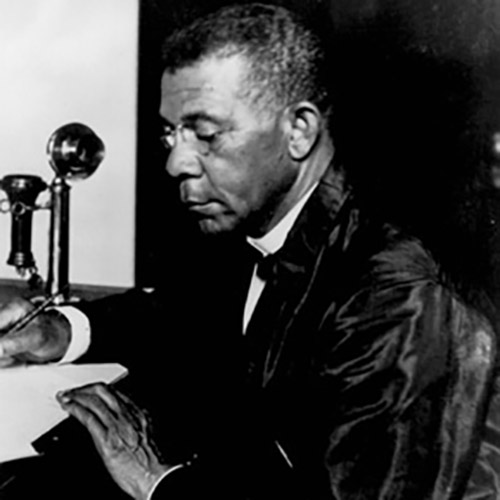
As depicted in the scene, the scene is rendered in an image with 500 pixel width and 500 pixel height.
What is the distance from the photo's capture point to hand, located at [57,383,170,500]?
0.95m

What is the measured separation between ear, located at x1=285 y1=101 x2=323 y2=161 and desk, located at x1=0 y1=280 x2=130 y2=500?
46cm

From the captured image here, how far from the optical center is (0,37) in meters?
1.63

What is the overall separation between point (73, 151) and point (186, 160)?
1.40ft

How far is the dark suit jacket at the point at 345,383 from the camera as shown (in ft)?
2.87

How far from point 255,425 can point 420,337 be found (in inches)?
9.8

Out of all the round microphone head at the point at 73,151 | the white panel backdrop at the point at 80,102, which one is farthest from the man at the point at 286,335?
the white panel backdrop at the point at 80,102

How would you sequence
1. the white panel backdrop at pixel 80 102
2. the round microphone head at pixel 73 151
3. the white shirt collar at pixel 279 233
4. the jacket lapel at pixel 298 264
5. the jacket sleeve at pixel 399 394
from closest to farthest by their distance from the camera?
the jacket sleeve at pixel 399 394
the jacket lapel at pixel 298 264
the white shirt collar at pixel 279 233
the round microphone head at pixel 73 151
the white panel backdrop at pixel 80 102

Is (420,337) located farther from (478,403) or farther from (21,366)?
(21,366)

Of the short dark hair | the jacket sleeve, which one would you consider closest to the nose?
the short dark hair

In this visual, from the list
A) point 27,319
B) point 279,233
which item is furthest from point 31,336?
point 279,233

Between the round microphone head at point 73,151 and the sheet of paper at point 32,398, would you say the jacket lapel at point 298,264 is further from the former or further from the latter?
the round microphone head at point 73,151

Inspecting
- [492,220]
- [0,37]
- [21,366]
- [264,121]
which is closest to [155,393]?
[21,366]

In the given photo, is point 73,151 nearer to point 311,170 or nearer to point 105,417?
point 311,170

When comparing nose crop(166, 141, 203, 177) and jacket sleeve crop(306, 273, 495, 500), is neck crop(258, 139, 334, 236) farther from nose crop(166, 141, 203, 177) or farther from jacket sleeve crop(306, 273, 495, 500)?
jacket sleeve crop(306, 273, 495, 500)
